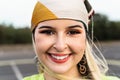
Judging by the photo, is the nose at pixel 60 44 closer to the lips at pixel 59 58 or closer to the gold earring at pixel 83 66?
the lips at pixel 59 58

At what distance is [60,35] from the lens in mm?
2855

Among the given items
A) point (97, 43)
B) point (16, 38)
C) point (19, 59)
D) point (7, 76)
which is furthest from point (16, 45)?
point (97, 43)

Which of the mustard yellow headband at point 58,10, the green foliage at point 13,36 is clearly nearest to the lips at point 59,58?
the mustard yellow headband at point 58,10

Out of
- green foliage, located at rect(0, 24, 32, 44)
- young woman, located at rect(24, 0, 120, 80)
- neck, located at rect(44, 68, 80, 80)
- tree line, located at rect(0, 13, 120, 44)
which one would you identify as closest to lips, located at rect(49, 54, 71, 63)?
young woman, located at rect(24, 0, 120, 80)

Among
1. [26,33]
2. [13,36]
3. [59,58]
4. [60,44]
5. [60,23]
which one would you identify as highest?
[60,23]

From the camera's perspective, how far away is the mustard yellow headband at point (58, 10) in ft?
9.55

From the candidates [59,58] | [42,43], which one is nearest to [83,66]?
[59,58]

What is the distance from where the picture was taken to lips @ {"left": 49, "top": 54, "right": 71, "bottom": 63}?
2926 mm

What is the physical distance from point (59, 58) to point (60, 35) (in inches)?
6.6

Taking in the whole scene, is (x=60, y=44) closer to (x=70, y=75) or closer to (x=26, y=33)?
(x=70, y=75)

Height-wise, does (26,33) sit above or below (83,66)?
below

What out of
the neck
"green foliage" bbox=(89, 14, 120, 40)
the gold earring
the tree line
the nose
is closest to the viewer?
the nose

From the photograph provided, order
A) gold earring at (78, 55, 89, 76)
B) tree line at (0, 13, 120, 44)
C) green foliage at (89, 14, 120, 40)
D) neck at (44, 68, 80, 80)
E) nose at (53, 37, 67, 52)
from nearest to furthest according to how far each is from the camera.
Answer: nose at (53, 37, 67, 52), neck at (44, 68, 80, 80), gold earring at (78, 55, 89, 76), tree line at (0, 13, 120, 44), green foliage at (89, 14, 120, 40)

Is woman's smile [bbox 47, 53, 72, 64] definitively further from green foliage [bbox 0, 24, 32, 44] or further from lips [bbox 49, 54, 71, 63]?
green foliage [bbox 0, 24, 32, 44]
